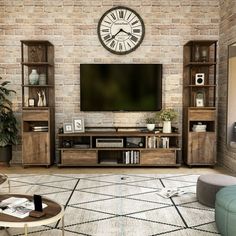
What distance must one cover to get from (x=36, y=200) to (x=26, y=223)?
255mm

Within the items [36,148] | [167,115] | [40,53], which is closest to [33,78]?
[40,53]

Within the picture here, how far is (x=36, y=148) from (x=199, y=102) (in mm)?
2843

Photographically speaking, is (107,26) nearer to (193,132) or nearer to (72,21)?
(72,21)

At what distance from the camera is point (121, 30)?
19.9 feet

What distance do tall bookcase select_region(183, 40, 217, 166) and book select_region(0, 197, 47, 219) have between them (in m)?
3.58

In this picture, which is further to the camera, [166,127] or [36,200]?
[166,127]

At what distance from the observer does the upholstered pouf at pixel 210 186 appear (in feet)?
11.7

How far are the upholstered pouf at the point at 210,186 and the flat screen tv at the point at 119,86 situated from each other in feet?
8.32

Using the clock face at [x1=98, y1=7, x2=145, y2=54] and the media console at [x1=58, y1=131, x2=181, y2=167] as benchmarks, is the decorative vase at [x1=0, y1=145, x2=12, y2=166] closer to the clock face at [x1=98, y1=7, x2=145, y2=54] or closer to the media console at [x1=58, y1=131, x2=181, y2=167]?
the media console at [x1=58, y1=131, x2=181, y2=167]

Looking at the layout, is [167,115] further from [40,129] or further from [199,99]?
[40,129]

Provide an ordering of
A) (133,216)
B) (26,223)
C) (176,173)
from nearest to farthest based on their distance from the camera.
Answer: (26,223) → (133,216) → (176,173)

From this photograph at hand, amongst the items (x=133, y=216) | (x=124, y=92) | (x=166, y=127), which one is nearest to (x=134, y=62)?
(x=124, y=92)

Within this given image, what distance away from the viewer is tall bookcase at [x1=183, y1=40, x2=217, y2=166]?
5730 millimetres

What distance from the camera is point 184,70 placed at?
609 centimetres
